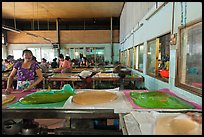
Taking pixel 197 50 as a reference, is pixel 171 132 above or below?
below

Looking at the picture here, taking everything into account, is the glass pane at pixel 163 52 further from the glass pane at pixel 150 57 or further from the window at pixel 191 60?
the window at pixel 191 60

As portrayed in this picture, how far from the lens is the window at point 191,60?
6.38 ft

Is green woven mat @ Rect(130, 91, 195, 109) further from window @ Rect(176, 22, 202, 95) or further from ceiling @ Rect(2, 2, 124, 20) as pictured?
ceiling @ Rect(2, 2, 124, 20)

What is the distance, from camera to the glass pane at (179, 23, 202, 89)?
195 cm

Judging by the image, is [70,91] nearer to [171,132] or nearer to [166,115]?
[166,115]

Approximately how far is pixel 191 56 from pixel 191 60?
5 centimetres

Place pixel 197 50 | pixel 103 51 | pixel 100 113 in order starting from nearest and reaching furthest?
pixel 100 113 → pixel 197 50 → pixel 103 51

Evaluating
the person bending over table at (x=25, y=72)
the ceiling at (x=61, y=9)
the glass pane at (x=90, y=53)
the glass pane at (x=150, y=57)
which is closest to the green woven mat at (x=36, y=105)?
the person bending over table at (x=25, y=72)

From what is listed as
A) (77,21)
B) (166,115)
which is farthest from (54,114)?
(77,21)

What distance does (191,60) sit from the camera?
7.03 feet

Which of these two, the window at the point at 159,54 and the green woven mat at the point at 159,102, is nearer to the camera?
the green woven mat at the point at 159,102

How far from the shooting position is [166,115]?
1425 mm

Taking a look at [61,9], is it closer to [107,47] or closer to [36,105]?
[107,47]

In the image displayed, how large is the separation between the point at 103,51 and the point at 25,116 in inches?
404
